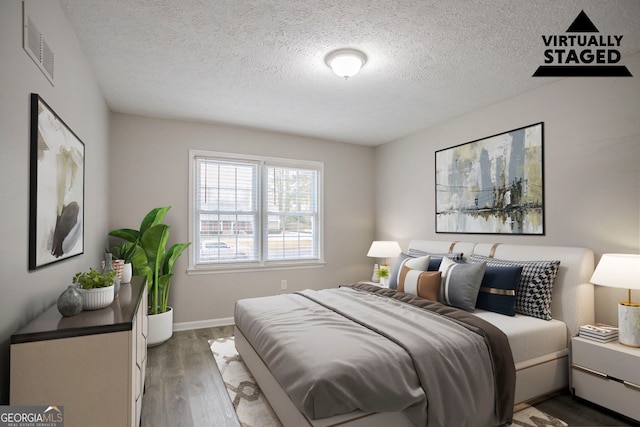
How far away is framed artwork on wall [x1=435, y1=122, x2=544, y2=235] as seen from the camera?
318cm

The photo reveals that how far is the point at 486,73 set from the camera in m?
2.88

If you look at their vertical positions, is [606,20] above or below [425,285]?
above

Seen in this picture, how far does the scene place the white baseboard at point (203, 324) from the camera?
4.11m

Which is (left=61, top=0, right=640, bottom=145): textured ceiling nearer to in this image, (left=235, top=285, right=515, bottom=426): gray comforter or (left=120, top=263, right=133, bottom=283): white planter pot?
(left=120, top=263, right=133, bottom=283): white planter pot

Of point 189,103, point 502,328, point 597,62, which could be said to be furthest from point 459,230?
point 189,103

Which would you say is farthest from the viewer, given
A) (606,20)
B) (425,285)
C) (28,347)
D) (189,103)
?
(189,103)

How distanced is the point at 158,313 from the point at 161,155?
1879mm

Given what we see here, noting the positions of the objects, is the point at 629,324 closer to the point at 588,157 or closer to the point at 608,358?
the point at 608,358

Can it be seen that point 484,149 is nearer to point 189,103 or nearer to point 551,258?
point 551,258

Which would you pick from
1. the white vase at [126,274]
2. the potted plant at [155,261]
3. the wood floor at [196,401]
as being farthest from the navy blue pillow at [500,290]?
the potted plant at [155,261]

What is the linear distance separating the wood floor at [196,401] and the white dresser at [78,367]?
0.87m

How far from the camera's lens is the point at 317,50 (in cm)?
251

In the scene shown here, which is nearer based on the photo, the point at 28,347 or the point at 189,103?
the point at 28,347

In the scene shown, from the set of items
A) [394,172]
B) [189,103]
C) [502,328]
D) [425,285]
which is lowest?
[502,328]
